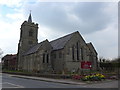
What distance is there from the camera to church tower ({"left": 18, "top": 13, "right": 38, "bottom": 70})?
178 ft

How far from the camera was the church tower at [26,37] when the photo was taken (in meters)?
54.2

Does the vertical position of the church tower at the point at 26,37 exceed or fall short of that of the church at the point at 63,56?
it exceeds it

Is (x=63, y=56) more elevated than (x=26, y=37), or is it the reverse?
(x=26, y=37)

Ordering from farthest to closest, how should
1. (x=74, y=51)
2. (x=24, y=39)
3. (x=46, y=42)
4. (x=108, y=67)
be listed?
1. (x=24, y=39)
2. (x=108, y=67)
3. (x=46, y=42)
4. (x=74, y=51)

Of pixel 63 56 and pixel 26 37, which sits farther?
pixel 26 37

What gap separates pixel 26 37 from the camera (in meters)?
54.7

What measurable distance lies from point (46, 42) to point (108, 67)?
23.7 m

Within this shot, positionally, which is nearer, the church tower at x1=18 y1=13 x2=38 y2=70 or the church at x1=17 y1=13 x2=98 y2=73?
the church at x1=17 y1=13 x2=98 y2=73

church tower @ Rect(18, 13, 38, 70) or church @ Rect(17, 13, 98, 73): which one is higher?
church tower @ Rect(18, 13, 38, 70)

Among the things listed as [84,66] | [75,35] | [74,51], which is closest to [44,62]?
[74,51]

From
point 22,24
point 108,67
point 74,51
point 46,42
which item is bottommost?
point 108,67

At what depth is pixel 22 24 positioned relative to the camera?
56344mm

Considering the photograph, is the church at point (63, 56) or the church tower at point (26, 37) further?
the church tower at point (26, 37)

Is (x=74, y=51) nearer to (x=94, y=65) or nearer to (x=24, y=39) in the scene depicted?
(x=94, y=65)
